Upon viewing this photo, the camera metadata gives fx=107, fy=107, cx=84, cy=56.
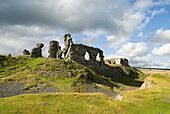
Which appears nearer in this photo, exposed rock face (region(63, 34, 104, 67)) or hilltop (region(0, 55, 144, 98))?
hilltop (region(0, 55, 144, 98))

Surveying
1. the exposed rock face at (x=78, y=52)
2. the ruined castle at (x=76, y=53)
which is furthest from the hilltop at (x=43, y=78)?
the exposed rock face at (x=78, y=52)

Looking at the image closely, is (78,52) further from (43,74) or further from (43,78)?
(43,78)

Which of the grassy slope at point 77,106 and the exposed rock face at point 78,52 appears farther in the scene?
the exposed rock face at point 78,52

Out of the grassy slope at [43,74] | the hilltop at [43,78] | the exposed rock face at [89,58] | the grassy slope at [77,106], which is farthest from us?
the exposed rock face at [89,58]

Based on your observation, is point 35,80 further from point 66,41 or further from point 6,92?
point 66,41

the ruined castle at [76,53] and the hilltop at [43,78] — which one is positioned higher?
the ruined castle at [76,53]

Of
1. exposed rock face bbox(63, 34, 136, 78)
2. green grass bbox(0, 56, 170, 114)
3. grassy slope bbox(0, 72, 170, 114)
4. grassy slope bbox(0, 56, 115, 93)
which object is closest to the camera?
grassy slope bbox(0, 72, 170, 114)

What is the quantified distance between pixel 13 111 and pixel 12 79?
2731 centimetres

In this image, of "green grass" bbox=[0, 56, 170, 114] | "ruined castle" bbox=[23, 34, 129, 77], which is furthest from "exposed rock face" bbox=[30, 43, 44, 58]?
"green grass" bbox=[0, 56, 170, 114]

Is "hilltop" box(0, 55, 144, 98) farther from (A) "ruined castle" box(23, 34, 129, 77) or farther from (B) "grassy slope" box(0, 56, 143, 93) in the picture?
(A) "ruined castle" box(23, 34, 129, 77)

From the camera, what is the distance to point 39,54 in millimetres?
68000

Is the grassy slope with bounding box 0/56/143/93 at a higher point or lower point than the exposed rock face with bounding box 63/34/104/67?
lower

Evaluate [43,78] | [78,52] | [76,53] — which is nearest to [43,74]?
[43,78]

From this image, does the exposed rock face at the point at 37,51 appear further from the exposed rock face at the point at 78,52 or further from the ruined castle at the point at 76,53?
the exposed rock face at the point at 78,52
